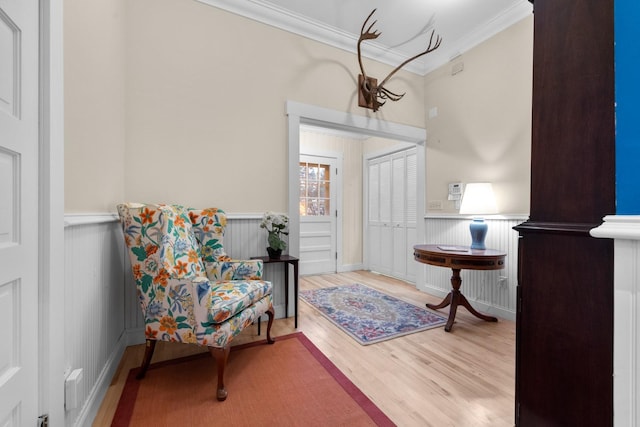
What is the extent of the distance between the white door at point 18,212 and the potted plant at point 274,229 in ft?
5.45

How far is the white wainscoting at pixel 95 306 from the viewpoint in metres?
1.12

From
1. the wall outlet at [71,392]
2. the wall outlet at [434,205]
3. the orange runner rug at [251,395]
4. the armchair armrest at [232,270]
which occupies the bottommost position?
the orange runner rug at [251,395]

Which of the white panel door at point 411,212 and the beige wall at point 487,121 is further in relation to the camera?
the white panel door at point 411,212

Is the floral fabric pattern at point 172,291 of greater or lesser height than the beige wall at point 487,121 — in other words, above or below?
below

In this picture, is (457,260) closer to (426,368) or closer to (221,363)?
(426,368)

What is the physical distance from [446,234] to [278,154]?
219 centimetres

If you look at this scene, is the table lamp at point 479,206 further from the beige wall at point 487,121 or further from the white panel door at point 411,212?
the white panel door at point 411,212

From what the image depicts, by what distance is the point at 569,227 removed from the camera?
0.78 m

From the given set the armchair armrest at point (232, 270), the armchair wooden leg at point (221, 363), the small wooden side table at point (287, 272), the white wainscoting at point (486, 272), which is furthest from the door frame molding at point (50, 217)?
the white wainscoting at point (486, 272)

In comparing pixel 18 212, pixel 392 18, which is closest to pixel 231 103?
pixel 392 18

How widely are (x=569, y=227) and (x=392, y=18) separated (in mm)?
2820

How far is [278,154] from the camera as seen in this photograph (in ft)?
8.86

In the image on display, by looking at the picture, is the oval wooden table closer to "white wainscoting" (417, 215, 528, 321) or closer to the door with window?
"white wainscoting" (417, 215, 528, 321)

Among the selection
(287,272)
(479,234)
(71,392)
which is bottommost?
(71,392)
